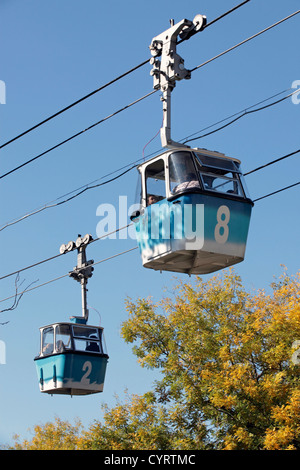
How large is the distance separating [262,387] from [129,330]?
530 centimetres

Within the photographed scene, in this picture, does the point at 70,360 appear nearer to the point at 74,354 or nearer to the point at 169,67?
the point at 74,354

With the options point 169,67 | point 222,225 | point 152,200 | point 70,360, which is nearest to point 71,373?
point 70,360

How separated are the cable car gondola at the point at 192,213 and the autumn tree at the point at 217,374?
11.0m

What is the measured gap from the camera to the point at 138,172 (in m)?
16.0

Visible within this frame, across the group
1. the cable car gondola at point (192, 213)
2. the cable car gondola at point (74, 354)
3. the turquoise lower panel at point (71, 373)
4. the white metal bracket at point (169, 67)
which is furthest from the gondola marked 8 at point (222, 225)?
the turquoise lower panel at point (71, 373)

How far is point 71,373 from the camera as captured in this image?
23781mm

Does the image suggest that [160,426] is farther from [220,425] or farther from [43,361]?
[43,361]

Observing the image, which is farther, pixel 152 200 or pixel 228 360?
pixel 228 360

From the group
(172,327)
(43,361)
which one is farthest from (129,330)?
(43,361)

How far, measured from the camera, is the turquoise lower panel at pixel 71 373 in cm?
2377

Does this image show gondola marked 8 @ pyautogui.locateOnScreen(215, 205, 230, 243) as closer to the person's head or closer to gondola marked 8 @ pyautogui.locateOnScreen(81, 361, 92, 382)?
the person's head

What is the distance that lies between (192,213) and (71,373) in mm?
10379
